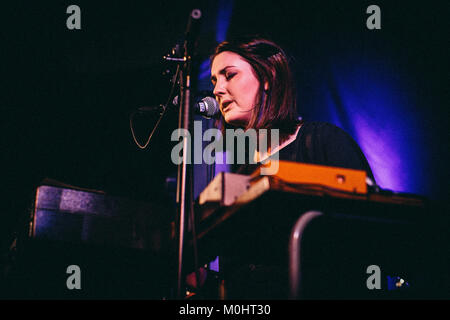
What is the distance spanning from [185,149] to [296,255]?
1.73 feet

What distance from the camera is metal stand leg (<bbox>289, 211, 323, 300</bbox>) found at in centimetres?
108

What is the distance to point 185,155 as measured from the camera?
1.39m

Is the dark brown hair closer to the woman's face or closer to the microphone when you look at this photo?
the woman's face

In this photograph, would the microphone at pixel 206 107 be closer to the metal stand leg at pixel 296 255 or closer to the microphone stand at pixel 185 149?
the microphone stand at pixel 185 149

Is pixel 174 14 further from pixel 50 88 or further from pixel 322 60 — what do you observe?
pixel 322 60

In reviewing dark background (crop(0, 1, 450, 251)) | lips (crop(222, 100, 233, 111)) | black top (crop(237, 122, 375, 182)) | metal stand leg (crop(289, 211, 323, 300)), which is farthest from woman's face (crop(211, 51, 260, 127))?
metal stand leg (crop(289, 211, 323, 300))

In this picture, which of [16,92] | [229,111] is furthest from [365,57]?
[16,92]

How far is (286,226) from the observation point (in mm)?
1345

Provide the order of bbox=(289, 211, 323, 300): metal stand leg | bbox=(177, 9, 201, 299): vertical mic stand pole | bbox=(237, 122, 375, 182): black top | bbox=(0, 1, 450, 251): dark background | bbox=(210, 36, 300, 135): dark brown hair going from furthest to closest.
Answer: bbox=(0, 1, 450, 251): dark background → bbox=(210, 36, 300, 135): dark brown hair → bbox=(237, 122, 375, 182): black top → bbox=(177, 9, 201, 299): vertical mic stand pole → bbox=(289, 211, 323, 300): metal stand leg

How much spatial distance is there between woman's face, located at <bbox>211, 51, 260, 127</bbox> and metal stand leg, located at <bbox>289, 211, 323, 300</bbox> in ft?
3.69

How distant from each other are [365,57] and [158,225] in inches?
67.8

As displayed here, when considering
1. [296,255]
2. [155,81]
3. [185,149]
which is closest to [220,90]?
[185,149]

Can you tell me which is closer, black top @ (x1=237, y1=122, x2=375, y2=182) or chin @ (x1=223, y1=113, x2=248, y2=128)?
black top @ (x1=237, y1=122, x2=375, y2=182)
